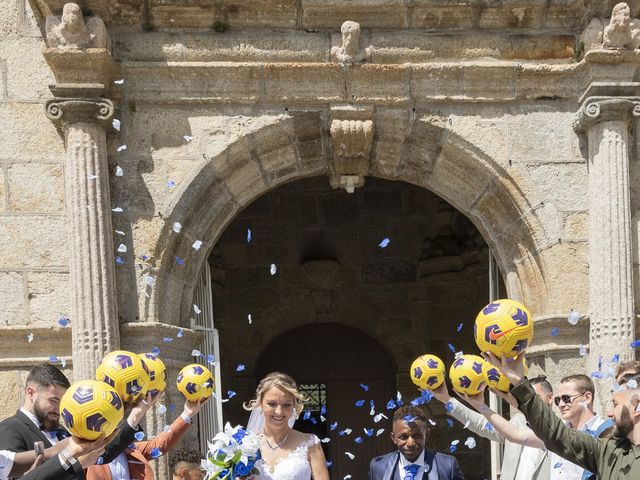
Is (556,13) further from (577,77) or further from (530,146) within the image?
(530,146)

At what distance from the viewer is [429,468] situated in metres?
5.52

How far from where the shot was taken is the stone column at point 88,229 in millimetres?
6125

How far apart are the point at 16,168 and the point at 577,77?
11.5ft

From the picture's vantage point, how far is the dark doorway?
10438 millimetres

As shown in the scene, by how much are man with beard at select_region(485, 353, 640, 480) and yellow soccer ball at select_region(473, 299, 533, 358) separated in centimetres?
3

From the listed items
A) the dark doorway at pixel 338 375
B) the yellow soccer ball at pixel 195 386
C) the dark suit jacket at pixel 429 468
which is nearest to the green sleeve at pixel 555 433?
the dark suit jacket at pixel 429 468

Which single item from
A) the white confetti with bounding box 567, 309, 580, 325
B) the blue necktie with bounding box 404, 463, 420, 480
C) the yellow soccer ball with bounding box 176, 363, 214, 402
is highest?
the white confetti with bounding box 567, 309, 580, 325

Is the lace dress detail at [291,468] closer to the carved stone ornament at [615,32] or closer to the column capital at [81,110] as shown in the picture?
the column capital at [81,110]

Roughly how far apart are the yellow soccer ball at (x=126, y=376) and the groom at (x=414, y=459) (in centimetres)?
148

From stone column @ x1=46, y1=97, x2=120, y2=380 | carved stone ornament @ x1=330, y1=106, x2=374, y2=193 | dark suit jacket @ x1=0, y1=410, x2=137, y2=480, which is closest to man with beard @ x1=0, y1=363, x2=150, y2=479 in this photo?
dark suit jacket @ x1=0, y1=410, x2=137, y2=480

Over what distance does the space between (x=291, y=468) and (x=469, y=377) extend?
929 millimetres

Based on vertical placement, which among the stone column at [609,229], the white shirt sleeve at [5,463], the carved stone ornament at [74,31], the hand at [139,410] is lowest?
the white shirt sleeve at [5,463]

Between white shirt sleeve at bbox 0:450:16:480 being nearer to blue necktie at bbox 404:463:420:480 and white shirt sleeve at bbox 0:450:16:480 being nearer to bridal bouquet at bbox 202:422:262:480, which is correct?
bridal bouquet at bbox 202:422:262:480

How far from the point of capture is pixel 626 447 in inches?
150
